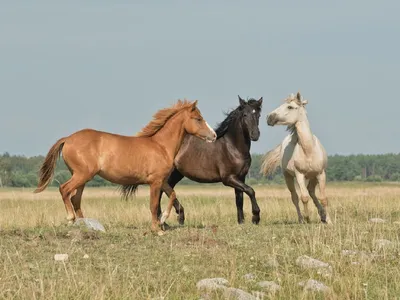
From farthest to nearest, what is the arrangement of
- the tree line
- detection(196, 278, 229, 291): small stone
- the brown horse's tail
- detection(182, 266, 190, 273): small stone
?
the tree line, the brown horse's tail, detection(182, 266, 190, 273): small stone, detection(196, 278, 229, 291): small stone

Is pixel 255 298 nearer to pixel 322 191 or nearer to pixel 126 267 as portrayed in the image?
pixel 126 267

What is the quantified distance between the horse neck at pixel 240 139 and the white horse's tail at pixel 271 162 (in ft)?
10.7

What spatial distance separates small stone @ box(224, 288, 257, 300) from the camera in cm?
833

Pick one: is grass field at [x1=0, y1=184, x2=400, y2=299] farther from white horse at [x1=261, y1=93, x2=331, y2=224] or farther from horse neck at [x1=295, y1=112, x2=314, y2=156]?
horse neck at [x1=295, y1=112, x2=314, y2=156]

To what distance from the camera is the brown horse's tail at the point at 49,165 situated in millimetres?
13406

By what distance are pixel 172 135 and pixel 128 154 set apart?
89cm

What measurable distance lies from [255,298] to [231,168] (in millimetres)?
7638

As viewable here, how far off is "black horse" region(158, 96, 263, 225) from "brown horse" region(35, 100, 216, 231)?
2.04m

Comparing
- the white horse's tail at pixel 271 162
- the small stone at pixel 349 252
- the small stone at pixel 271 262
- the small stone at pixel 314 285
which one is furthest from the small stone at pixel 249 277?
the white horse's tail at pixel 271 162

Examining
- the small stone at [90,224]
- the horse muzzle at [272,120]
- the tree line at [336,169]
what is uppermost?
the horse muzzle at [272,120]

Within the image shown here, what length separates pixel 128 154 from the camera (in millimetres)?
13320

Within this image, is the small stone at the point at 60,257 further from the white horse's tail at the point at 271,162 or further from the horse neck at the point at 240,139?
the white horse's tail at the point at 271,162

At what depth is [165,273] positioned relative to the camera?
376 inches

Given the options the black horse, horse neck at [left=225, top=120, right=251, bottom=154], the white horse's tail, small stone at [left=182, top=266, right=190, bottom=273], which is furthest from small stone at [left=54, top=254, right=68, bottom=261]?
the white horse's tail
